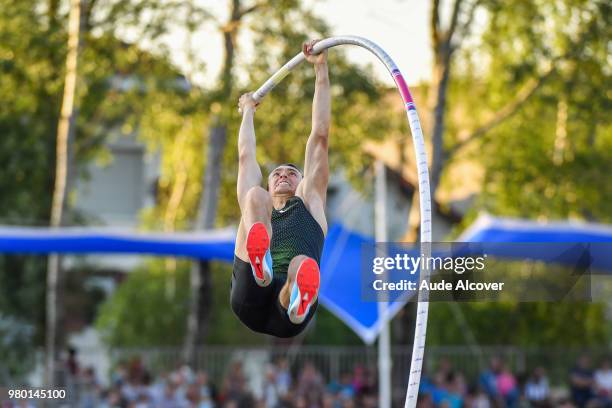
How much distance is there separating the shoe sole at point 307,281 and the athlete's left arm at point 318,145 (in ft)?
3.08

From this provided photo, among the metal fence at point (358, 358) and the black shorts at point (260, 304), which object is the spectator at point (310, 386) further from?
the black shorts at point (260, 304)

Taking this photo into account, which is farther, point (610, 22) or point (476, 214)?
point (476, 214)

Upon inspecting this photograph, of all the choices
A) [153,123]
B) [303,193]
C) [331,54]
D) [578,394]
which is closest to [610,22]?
[331,54]

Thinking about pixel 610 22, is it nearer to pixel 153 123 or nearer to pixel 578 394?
pixel 578 394

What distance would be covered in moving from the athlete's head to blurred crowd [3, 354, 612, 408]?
841 centimetres

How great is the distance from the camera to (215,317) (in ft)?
94.7

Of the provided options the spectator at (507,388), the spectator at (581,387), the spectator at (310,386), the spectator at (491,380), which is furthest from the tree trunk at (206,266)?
the spectator at (581,387)

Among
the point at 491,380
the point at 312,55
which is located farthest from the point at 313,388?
the point at 312,55

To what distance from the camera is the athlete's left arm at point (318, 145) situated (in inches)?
418

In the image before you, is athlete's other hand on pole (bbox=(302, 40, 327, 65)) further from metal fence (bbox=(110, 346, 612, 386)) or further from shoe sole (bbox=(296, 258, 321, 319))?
metal fence (bbox=(110, 346, 612, 386))

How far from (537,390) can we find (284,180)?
13.0 meters

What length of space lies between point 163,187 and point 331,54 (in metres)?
13.2

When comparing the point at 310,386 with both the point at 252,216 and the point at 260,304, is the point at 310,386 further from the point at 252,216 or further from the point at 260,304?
the point at 252,216

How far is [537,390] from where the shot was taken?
22.5 meters
